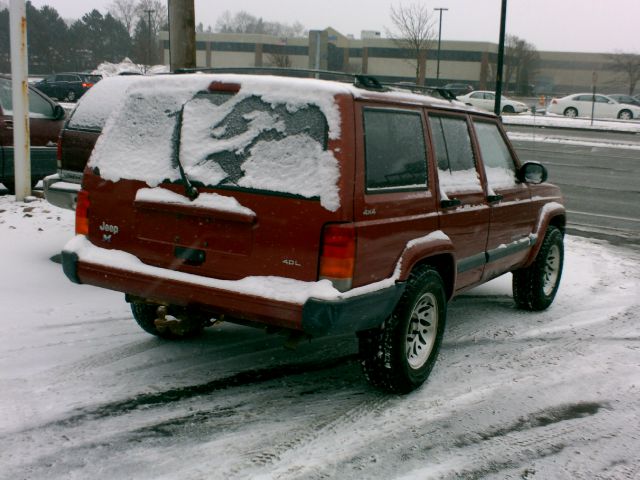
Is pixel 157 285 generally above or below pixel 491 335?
above

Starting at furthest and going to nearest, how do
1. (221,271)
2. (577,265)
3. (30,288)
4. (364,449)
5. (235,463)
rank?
(577,265), (30,288), (221,271), (364,449), (235,463)

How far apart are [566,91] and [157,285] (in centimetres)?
10015

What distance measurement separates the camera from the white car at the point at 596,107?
4222cm

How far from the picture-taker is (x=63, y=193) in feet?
24.4

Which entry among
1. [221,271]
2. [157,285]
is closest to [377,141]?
[221,271]

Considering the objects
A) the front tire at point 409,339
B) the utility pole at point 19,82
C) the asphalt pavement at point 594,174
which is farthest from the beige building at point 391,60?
the front tire at point 409,339

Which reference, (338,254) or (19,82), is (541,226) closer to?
(338,254)

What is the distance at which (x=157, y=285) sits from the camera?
4.11 meters

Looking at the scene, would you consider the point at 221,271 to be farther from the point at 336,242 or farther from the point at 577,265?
the point at 577,265

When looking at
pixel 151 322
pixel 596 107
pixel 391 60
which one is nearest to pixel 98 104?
pixel 151 322

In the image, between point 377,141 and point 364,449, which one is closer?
point 364,449

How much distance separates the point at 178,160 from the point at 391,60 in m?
85.3

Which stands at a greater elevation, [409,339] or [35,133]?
[35,133]

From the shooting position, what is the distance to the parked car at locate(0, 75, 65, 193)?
9742 mm
